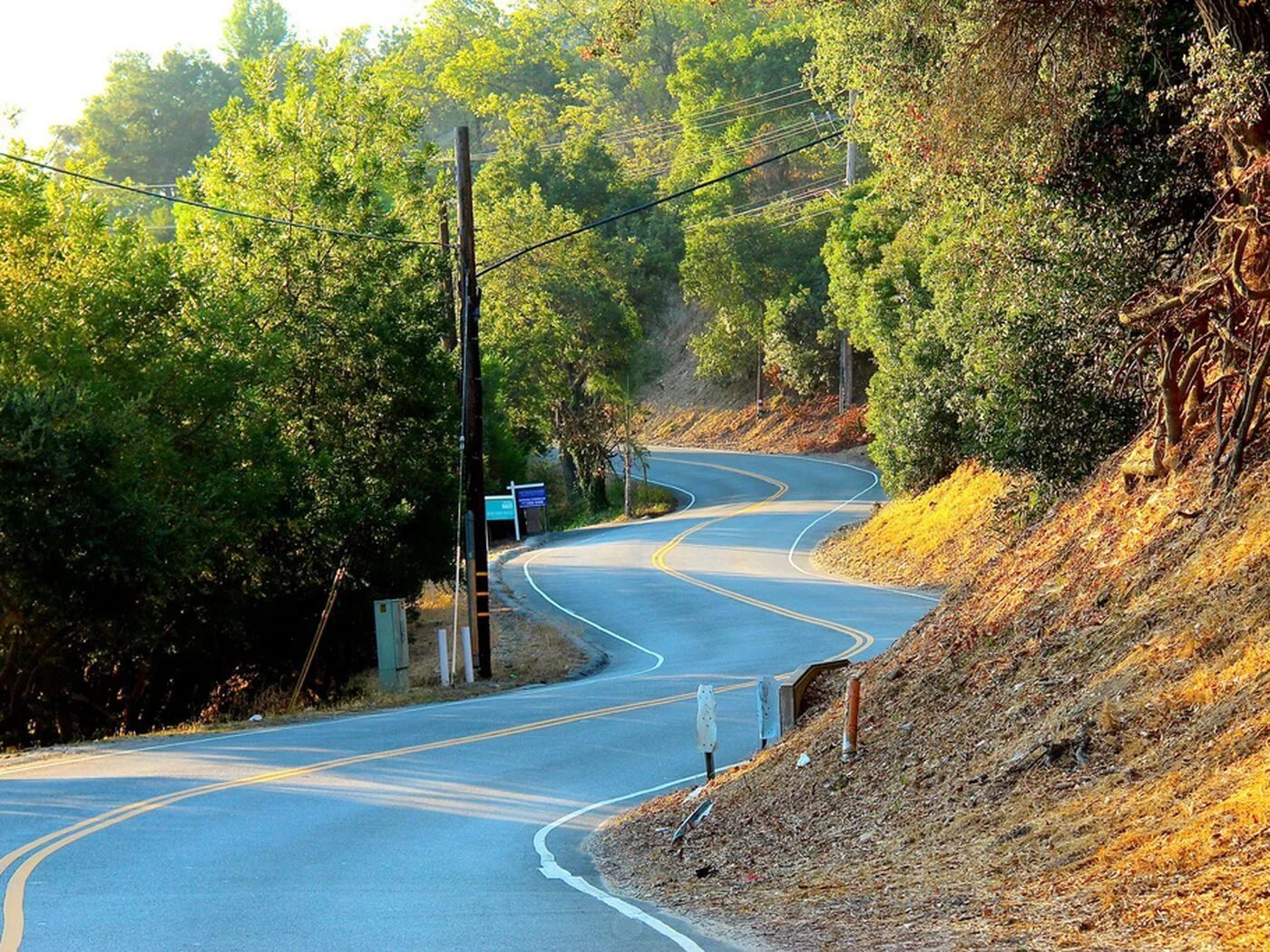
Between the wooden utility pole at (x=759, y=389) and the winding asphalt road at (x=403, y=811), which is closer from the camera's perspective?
the winding asphalt road at (x=403, y=811)

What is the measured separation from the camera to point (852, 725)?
1305 centimetres

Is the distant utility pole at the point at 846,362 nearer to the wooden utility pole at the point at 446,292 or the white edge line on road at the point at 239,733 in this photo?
the wooden utility pole at the point at 446,292

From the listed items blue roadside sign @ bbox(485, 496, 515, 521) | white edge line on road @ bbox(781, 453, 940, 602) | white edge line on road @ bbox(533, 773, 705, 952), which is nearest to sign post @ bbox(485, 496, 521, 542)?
blue roadside sign @ bbox(485, 496, 515, 521)

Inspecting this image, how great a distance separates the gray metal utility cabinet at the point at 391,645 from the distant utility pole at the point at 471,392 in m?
1.44

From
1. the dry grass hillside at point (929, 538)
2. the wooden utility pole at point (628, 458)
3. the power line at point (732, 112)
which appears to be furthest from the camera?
the power line at point (732, 112)

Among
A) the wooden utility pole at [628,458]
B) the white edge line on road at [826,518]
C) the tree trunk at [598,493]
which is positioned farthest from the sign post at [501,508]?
the tree trunk at [598,493]

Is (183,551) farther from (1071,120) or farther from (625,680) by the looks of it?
(1071,120)

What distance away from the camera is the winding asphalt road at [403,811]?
9.40 meters

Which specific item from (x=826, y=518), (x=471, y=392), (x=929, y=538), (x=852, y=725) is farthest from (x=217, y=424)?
(x=826, y=518)

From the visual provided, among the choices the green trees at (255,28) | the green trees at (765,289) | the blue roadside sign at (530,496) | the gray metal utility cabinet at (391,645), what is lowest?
the gray metal utility cabinet at (391,645)

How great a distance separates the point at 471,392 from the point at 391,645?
496cm

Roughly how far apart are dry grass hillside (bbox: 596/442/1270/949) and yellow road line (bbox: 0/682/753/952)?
171 inches

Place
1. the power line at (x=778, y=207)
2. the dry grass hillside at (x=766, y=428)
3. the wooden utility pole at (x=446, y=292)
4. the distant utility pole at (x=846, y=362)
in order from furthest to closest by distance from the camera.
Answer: the power line at (x=778, y=207)
the dry grass hillside at (x=766, y=428)
the distant utility pole at (x=846, y=362)
the wooden utility pole at (x=446, y=292)

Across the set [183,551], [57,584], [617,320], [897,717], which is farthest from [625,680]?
[617,320]
